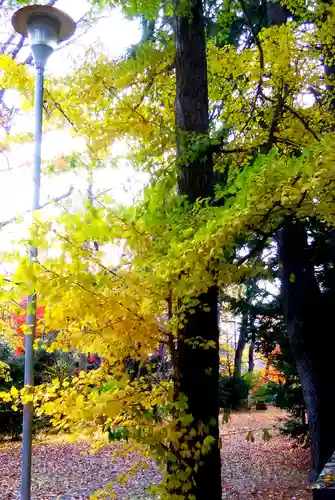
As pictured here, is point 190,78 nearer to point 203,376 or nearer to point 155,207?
point 155,207

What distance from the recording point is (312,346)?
515 cm

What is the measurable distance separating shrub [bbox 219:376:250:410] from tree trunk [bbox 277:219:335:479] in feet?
28.1

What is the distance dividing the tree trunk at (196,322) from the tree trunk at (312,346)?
2.08 m

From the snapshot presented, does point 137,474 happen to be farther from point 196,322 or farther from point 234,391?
point 234,391

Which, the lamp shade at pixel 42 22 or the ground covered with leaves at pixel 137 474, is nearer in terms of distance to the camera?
the lamp shade at pixel 42 22

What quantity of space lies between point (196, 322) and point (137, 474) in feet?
15.6

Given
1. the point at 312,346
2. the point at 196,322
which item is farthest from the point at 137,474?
the point at 196,322

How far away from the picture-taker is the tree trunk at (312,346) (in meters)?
5.04

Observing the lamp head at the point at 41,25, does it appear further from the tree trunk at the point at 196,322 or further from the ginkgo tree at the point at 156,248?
the tree trunk at the point at 196,322

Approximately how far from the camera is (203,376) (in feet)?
9.36

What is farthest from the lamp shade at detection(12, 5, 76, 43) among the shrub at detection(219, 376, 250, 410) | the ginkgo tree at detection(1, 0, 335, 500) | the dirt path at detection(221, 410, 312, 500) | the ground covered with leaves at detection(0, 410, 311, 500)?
the shrub at detection(219, 376, 250, 410)

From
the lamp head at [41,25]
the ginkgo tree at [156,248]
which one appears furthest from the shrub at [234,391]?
the lamp head at [41,25]

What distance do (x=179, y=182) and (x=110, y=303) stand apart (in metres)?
1.48

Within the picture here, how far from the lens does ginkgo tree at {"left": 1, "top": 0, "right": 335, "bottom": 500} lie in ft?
6.42
